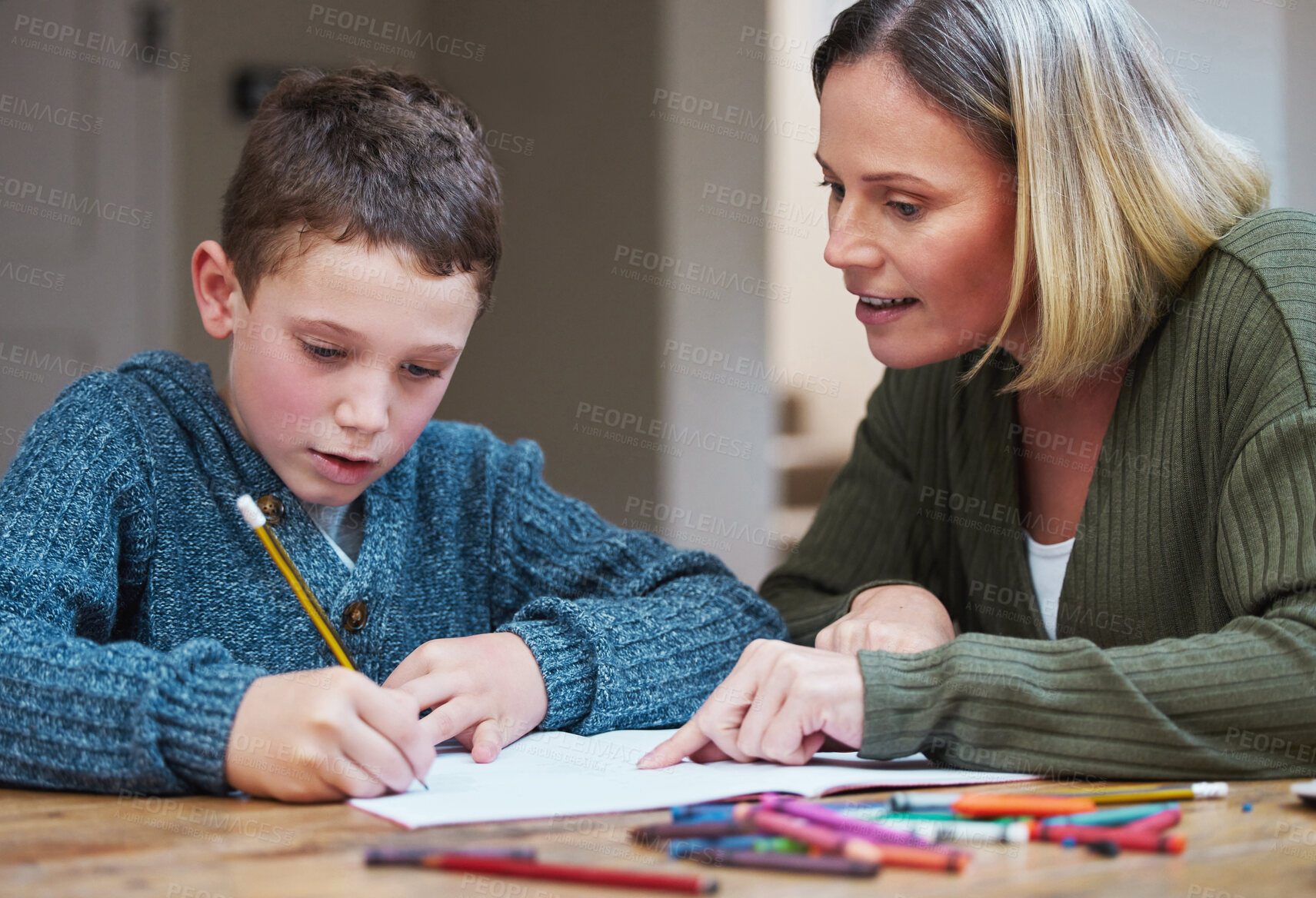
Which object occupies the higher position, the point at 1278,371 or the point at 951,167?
the point at 951,167

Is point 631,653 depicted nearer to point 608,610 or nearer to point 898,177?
point 608,610

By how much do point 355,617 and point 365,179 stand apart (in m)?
0.39

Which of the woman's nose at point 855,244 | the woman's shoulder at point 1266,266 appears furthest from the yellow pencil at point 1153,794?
the woman's nose at point 855,244

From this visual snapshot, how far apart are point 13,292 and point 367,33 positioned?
1.33m

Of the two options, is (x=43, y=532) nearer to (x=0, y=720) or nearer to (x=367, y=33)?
(x=0, y=720)

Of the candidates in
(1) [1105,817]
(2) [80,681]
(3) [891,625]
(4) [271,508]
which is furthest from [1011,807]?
(4) [271,508]

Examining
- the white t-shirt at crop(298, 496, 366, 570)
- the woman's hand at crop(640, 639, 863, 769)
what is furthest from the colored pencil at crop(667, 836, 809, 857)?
the white t-shirt at crop(298, 496, 366, 570)

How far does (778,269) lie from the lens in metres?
2.88

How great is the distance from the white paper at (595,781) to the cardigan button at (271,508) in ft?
0.88

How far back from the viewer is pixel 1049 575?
4.00 ft

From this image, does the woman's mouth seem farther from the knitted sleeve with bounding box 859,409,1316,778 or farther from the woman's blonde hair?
the knitted sleeve with bounding box 859,409,1316,778

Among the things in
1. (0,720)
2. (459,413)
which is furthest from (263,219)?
(459,413)

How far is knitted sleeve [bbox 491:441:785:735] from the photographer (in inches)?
40.8

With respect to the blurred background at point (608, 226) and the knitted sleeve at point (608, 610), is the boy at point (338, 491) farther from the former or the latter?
the blurred background at point (608, 226)
